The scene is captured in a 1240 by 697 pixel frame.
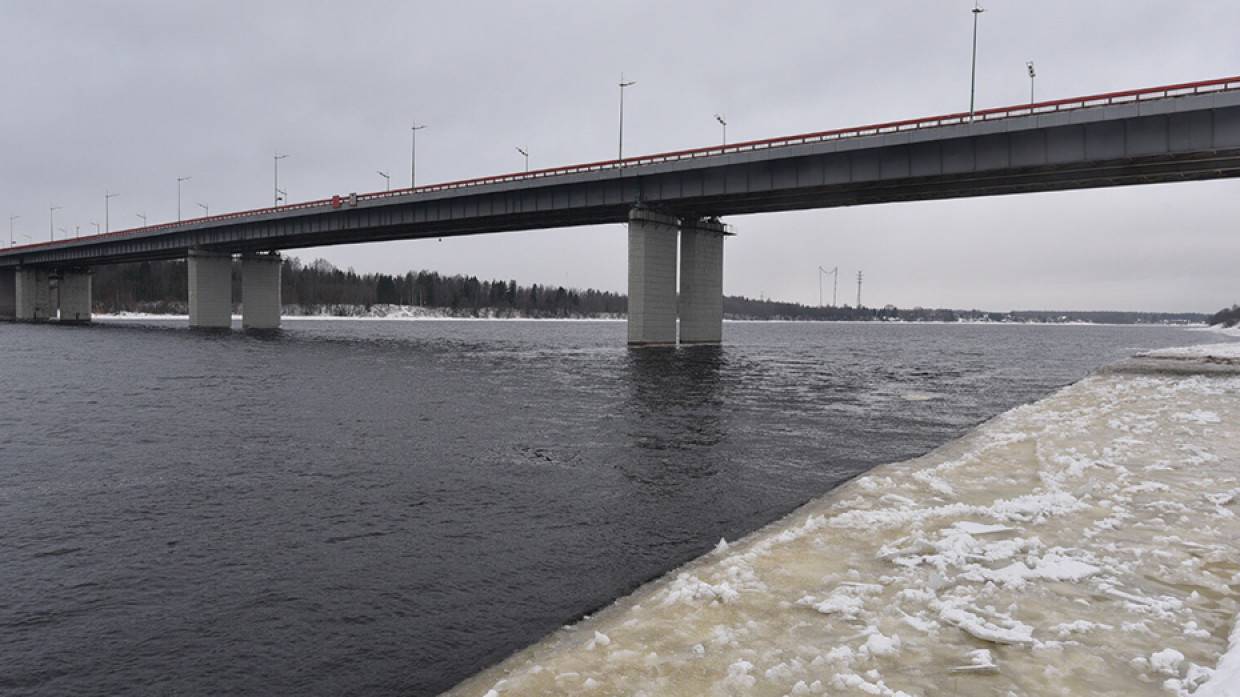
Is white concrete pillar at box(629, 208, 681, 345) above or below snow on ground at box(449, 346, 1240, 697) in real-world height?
above

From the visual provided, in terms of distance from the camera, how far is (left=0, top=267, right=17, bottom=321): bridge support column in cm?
13325

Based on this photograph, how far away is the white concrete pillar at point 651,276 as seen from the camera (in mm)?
59781

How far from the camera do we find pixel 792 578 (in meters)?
7.24

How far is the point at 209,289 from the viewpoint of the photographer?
9719 cm

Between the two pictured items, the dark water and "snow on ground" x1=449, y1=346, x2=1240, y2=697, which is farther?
the dark water

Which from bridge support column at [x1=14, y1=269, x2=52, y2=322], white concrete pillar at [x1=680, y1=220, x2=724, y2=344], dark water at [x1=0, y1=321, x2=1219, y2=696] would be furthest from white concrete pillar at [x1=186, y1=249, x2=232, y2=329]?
dark water at [x1=0, y1=321, x2=1219, y2=696]

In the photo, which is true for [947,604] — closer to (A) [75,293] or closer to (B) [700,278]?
(B) [700,278]

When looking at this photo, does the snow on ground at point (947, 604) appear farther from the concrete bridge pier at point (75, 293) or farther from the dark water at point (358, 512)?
the concrete bridge pier at point (75, 293)

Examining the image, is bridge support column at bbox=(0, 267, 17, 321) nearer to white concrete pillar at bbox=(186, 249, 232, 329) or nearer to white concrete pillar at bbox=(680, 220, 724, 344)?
white concrete pillar at bbox=(186, 249, 232, 329)

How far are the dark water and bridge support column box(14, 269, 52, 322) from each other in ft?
417

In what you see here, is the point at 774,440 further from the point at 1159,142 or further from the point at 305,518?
the point at 1159,142

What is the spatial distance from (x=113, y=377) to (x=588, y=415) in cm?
2503

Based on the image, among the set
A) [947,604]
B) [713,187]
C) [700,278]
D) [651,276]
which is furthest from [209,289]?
[947,604]

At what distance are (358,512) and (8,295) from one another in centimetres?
17009
